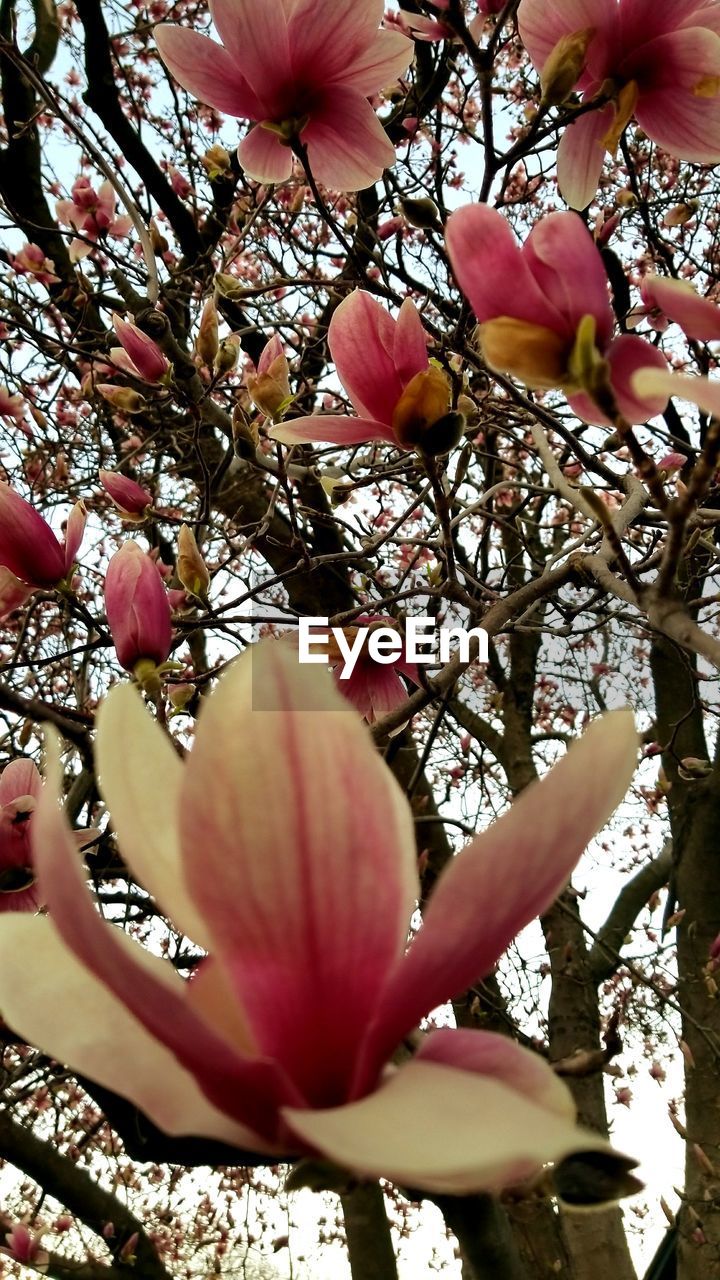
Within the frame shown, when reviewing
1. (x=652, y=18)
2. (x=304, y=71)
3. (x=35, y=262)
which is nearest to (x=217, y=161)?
(x=35, y=262)

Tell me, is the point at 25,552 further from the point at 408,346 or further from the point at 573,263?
the point at 573,263

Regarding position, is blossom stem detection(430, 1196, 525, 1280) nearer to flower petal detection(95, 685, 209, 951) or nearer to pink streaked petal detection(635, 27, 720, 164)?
flower petal detection(95, 685, 209, 951)

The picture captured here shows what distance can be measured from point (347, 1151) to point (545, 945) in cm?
328

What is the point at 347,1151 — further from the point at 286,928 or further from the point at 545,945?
the point at 545,945

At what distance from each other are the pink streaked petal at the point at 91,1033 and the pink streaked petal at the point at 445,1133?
0.04m

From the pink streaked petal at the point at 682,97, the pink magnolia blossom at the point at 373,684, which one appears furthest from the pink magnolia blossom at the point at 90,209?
the pink streaked petal at the point at 682,97

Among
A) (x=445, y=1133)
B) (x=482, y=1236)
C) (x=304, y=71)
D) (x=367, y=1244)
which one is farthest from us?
(x=367, y=1244)

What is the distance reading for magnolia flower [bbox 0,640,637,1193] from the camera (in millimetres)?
263

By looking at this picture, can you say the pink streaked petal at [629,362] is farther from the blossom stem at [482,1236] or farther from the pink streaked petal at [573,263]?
the blossom stem at [482,1236]

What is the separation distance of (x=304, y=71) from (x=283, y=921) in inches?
35.1

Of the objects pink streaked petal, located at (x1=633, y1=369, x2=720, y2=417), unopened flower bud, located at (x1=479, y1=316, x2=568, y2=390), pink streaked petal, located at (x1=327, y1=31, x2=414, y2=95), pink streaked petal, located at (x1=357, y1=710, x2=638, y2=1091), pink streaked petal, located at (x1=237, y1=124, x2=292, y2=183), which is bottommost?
pink streaked petal, located at (x1=357, y1=710, x2=638, y2=1091)

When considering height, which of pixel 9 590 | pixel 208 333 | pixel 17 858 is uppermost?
A: pixel 208 333

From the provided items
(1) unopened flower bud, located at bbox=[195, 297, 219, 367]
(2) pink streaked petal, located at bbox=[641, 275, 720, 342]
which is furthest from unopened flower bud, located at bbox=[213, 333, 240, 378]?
(2) pink streaked petal, located at bbox=[641, 275, 720, 342]

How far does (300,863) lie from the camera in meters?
0.29
